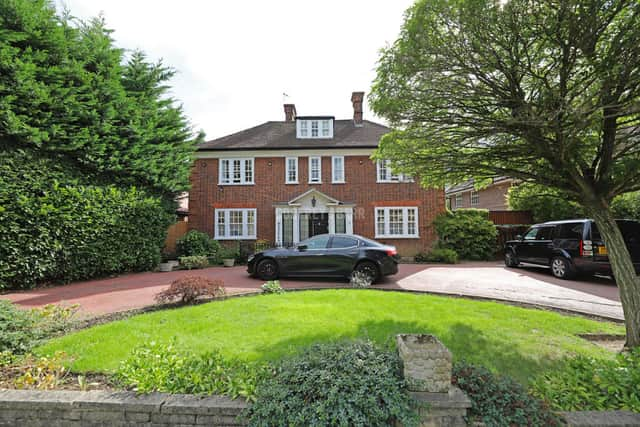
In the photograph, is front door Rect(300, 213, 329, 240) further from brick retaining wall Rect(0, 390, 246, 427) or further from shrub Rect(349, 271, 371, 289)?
brick retaining wall Rect(0, 390, 246, 427)

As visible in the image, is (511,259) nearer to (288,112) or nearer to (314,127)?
(314,127)

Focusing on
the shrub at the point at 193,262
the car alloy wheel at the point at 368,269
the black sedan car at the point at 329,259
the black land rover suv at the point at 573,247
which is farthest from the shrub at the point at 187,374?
the black land rover suv at the point at 573,247

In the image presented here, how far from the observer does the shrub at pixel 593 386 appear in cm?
244

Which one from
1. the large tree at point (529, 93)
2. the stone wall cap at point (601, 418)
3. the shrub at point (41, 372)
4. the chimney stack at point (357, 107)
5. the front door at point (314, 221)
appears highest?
the chimney stack at point (357, 107)

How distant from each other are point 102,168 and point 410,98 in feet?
32.0

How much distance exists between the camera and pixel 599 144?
4.20 metres

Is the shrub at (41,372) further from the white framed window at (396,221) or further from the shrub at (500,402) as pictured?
the white framed window at (396,221)

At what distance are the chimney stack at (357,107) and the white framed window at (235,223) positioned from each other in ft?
29.3

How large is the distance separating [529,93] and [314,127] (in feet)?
44.1

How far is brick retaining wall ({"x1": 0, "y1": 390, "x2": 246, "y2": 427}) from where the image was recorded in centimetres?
235

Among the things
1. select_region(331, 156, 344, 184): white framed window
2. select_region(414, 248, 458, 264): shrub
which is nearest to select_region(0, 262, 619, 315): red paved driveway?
select_region(414, 248, 458, 264): shrub

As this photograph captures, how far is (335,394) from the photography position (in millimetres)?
2172

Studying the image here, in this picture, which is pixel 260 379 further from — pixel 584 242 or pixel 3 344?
pixel 584 242

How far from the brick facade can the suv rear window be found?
6.11 meters
